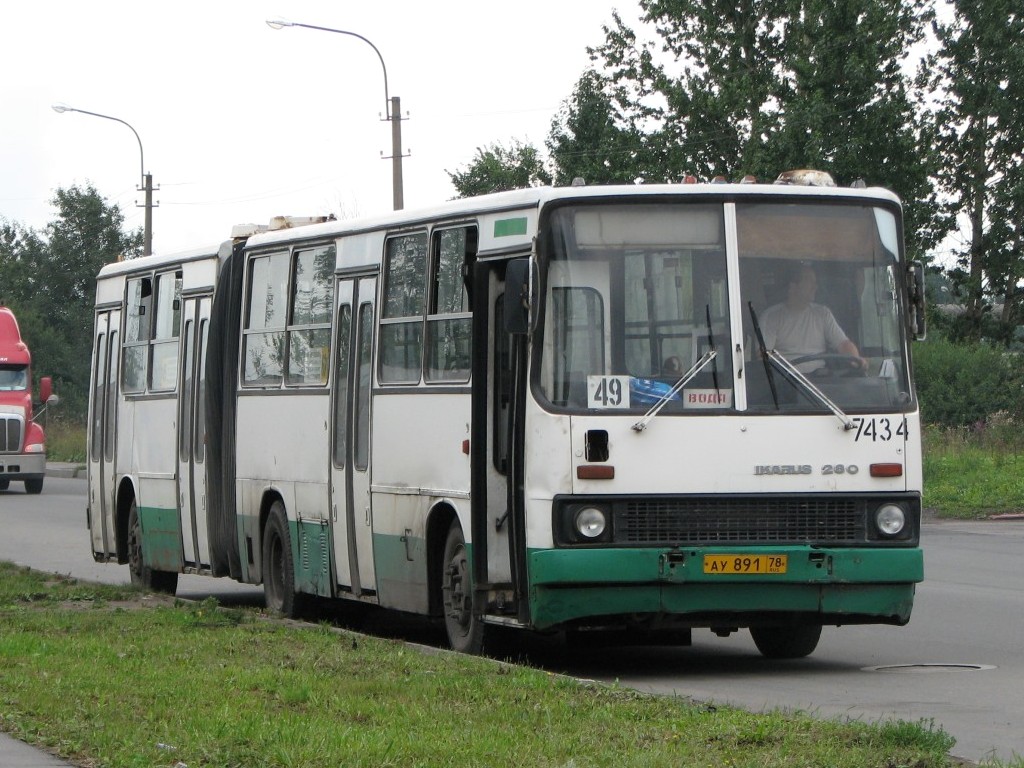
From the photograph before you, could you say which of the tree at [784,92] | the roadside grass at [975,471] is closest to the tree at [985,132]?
the tree at [784,92]

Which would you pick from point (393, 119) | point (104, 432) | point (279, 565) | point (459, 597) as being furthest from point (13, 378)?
point (459, 597)

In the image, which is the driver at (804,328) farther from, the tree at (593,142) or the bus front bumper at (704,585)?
the tree at (593,142)

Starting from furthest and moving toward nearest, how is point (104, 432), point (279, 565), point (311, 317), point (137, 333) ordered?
point (104, 432)
point (137, 333)
point (279, 565)
point (311, 317)

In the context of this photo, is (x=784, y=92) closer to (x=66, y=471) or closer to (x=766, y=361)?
(x=66, y=471)

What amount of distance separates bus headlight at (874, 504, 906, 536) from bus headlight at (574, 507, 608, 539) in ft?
5.13

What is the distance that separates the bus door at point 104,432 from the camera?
19.5 meters

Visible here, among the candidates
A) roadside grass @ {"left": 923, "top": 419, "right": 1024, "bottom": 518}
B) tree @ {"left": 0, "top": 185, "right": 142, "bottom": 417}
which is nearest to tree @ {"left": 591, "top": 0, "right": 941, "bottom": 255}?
roadside grass @ {"left": 923, "top": 419, "right": 1024, "bottom": 518}

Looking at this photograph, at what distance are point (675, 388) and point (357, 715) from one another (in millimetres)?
3244

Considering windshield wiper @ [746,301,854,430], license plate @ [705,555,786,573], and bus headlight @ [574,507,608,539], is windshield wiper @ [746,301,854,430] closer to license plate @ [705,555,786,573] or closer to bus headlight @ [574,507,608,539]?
license plate @ [705,555,786,573]

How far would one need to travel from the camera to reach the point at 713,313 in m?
11.6

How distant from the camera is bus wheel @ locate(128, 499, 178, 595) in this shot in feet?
61.3

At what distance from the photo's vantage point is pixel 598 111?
191ft

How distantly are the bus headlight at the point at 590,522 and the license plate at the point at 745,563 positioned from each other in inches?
23.8

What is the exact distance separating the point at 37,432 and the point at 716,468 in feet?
104
